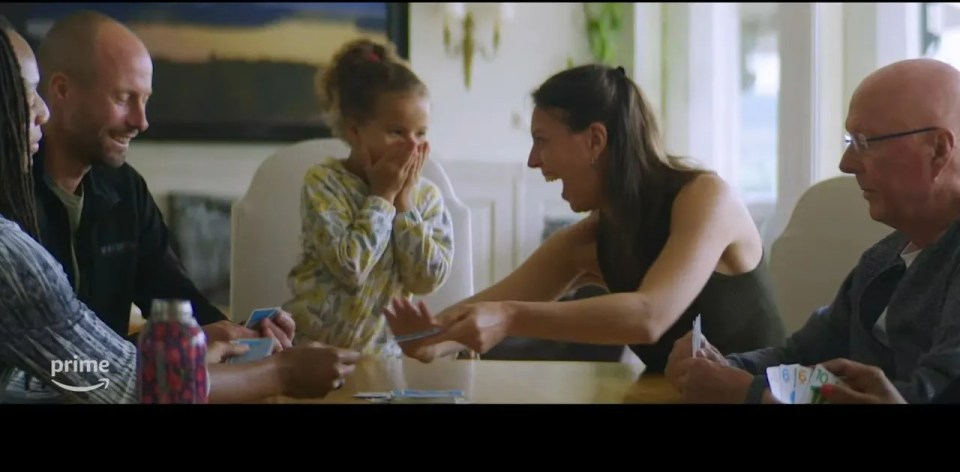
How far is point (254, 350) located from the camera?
1182mm

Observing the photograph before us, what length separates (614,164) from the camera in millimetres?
1238

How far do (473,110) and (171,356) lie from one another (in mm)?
987

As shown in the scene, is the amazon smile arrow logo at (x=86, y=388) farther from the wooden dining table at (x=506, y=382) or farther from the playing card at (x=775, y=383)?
the playing card at (x=775, y=383)

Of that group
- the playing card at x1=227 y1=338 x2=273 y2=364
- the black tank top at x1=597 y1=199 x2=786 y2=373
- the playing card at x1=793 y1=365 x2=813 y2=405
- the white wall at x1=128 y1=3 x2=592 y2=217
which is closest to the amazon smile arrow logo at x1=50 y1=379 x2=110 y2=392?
the playing card at x1=227 y1=338 x2=273 y2=364

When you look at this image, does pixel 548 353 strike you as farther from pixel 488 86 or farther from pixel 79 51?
pixel 488 86

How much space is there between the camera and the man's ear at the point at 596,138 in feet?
4.02

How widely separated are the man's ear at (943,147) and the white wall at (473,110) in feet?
1.19

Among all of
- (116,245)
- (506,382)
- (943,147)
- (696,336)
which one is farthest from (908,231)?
(116,245)

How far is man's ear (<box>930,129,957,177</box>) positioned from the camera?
111cm

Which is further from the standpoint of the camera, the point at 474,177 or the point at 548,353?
the point at 474,177
